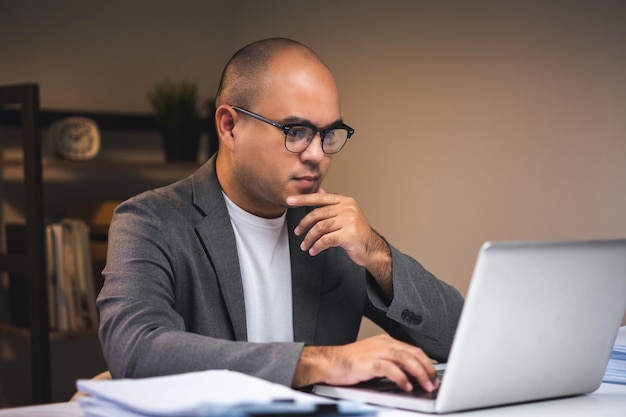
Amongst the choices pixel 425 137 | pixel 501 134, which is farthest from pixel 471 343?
pixel 425 137

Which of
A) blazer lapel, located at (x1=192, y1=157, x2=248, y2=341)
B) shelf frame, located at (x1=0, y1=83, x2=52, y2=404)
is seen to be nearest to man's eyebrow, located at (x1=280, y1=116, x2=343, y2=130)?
blazer lapel, located at (x1=192, y1=157, x2=248, y2=341)

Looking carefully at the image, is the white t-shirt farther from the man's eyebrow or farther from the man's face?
the man's eyebrow

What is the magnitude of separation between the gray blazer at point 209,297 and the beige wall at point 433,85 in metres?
1.19

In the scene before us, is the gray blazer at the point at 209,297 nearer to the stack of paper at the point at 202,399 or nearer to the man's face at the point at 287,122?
the man's face at the point at 287,122

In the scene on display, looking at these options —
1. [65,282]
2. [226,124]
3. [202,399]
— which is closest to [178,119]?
[65,282]

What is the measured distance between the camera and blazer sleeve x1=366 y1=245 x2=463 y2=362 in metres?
1.73

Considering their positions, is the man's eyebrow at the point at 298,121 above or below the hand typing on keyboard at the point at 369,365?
above

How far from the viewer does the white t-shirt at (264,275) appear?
192 cm

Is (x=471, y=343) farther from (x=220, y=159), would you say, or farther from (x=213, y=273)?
(x=220, y=159)

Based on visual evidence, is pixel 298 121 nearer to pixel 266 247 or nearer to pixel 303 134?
pixel 303 134

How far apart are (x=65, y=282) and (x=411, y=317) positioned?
2250mm

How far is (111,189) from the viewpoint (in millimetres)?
4277

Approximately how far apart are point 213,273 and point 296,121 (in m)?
0.35

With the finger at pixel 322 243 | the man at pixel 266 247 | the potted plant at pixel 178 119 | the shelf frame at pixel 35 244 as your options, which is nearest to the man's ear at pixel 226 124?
the man at pixel 266 247
